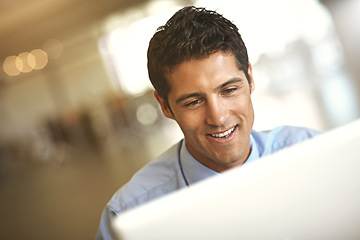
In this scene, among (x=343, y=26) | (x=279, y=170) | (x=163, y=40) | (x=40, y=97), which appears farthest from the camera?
(x=40, y=97)

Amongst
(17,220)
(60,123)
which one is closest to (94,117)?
(60,123)

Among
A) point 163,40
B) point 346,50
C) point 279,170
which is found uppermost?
point 346,50

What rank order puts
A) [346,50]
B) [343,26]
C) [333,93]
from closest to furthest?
[333,93] → [346,50] → [343,26]

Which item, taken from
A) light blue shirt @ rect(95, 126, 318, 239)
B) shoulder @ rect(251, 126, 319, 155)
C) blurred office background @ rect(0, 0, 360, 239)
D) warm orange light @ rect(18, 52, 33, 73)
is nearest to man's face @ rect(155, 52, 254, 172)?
light blue shirt @ rect(95, 126, 318, 239)

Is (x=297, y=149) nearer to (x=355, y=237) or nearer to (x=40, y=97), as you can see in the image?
(x=355, y=237)

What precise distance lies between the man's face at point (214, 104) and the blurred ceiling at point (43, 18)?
708 cm

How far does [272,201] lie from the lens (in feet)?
1.52

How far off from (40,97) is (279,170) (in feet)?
41.5

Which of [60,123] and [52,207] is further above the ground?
[60,123]

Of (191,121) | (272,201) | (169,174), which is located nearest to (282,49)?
(169,174)

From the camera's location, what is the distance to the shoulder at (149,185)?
1104mm

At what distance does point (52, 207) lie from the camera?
4395mm

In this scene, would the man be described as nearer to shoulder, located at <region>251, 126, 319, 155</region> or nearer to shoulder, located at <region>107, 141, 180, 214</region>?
shoulder, located at <region>107, 141, 180, 214</region>

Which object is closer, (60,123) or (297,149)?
(297,149)
